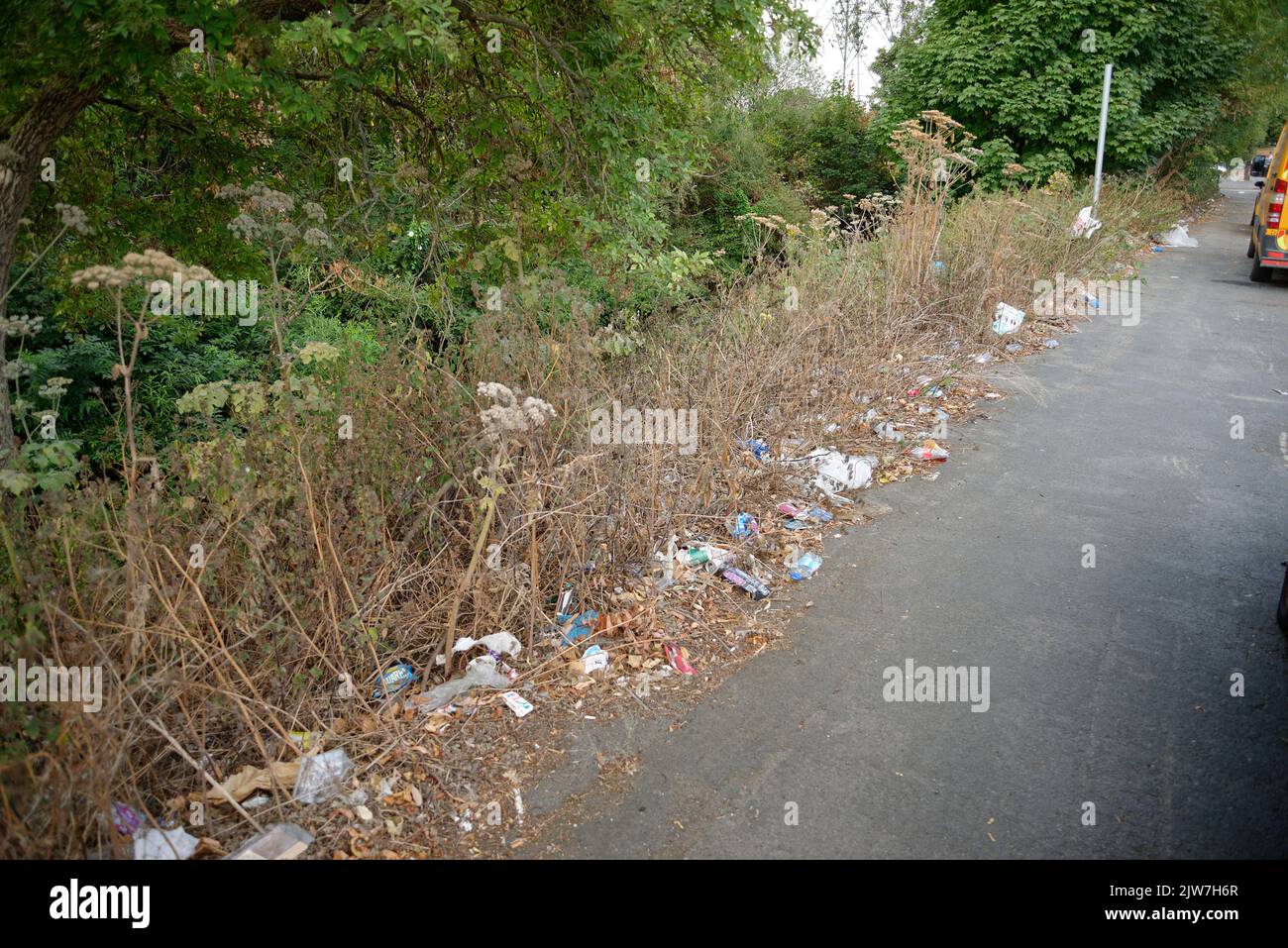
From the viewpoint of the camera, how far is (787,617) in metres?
4.89

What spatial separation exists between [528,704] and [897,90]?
22.6 metres

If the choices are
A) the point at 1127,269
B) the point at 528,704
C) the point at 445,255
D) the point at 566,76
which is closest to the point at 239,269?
the point at 445,255

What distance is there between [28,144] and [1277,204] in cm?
1522

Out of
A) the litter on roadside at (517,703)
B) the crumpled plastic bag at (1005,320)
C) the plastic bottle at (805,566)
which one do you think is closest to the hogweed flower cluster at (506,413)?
the litter on roadside at (517,703)

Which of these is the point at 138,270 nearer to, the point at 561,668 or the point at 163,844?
the point at 163,844

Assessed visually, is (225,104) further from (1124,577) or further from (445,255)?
(1124,577)

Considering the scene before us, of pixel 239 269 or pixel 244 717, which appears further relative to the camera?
pixel 239 269

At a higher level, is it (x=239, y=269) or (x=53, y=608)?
(x=239, y=269)

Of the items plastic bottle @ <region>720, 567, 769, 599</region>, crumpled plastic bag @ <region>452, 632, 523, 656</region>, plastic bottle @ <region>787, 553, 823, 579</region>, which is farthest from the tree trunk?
plastic bottle @ <region>787, 553, 823, 579</region>

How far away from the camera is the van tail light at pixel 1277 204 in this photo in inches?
525

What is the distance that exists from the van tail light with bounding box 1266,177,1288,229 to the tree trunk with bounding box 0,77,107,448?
1447 cm

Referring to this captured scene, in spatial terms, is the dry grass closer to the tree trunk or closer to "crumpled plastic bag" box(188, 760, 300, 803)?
"crumpled plastic bag" box(188, 760, 300, 803)

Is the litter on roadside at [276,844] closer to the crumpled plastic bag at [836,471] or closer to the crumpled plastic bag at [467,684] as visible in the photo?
the crumpled plastic bag at [467,684]
